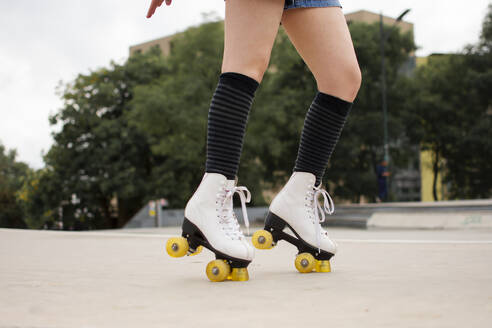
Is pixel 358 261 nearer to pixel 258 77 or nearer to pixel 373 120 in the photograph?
pixel 258 77

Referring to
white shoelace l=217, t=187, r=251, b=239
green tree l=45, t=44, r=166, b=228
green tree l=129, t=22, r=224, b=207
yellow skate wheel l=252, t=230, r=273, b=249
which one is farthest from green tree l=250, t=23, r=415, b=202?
white shoelace l=217, t=187, r=251, b=239

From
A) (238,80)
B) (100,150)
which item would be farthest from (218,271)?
(100,150)

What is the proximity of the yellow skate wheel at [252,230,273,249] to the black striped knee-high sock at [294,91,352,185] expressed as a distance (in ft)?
1.09

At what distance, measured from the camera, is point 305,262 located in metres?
2.33

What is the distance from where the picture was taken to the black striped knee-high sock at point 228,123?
2.23m

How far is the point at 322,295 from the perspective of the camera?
1.64 m

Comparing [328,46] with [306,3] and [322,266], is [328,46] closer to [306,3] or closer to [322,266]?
[306,3]

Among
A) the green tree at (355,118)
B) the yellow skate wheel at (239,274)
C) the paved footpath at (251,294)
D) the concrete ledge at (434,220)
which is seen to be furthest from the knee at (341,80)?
the green tree at (355,118)

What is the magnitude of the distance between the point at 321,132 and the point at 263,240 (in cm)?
54

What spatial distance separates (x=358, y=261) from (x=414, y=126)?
3020 centimetres

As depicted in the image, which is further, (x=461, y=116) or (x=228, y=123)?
(x=461, y=116)

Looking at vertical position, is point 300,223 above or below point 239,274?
above

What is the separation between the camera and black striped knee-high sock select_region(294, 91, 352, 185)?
250 centimetres

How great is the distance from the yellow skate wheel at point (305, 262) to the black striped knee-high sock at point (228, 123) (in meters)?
0.45
